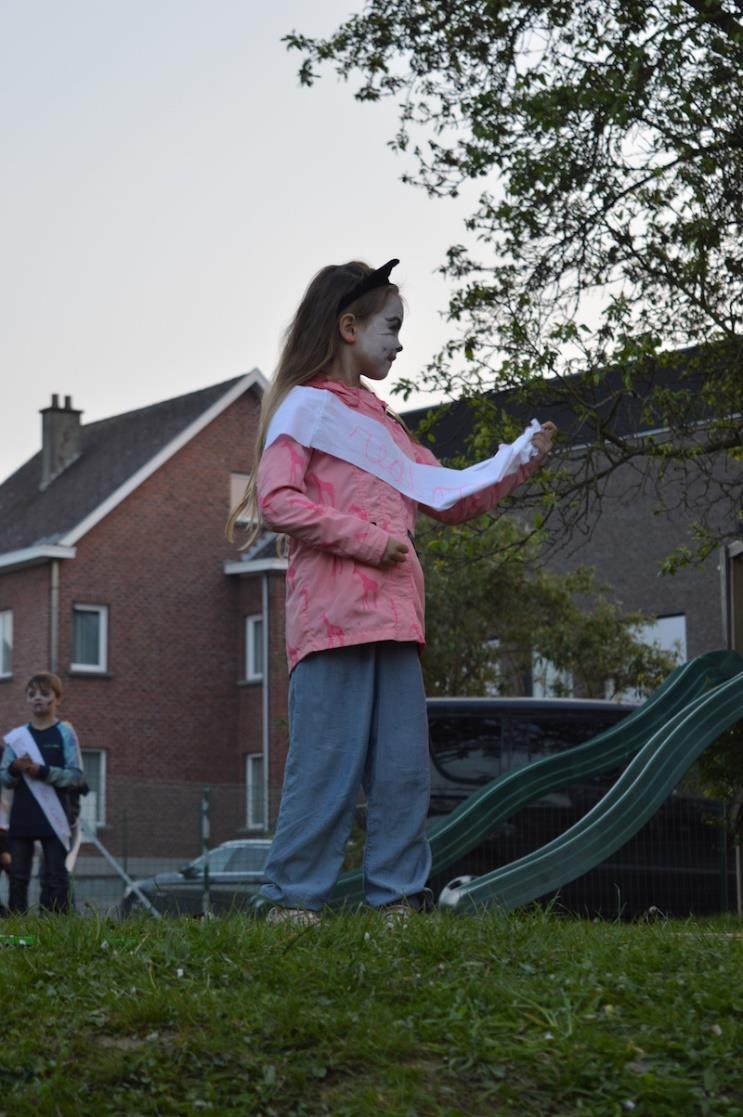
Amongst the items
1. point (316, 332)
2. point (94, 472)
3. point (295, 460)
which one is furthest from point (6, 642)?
point (295, 460)

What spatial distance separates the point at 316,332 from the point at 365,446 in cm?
49

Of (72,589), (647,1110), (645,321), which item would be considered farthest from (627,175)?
(72,589)

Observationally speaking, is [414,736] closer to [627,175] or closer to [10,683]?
[627,175]

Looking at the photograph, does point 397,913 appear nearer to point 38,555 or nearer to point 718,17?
point 718,17

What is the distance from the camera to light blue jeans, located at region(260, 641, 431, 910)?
238 inches

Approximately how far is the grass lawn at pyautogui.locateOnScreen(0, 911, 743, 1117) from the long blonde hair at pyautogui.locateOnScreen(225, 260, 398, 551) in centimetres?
197

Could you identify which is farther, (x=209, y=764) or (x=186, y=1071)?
(x=209, y=764)

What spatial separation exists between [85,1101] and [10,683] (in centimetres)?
3988

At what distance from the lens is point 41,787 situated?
11.8 m

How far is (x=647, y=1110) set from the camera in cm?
386

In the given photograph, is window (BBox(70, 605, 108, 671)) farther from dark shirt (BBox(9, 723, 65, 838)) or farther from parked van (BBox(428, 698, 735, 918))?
dark shirt (BBox(9, 723, 65, 838))

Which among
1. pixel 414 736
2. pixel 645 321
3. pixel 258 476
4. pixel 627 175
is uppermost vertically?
pixel 627 175

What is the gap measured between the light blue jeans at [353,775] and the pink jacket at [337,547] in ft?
0.37

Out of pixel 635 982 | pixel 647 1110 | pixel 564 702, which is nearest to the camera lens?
pixel 647 1110
